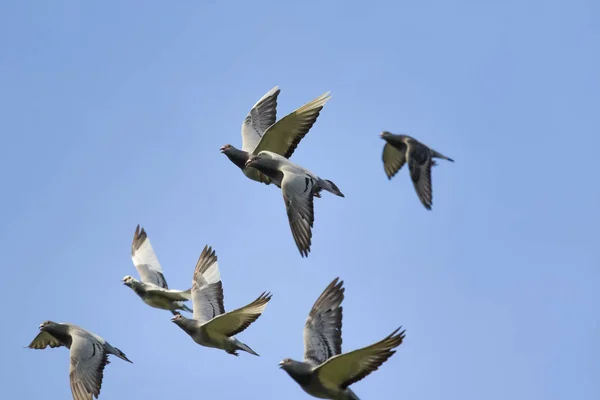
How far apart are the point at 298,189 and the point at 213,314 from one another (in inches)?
173

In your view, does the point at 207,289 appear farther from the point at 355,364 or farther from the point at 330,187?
the point at 355,364

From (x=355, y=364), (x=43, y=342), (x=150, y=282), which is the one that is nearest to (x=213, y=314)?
(x=150, y=282)

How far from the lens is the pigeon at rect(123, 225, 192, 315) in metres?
31.2

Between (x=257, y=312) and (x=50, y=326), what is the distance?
21.4 feet

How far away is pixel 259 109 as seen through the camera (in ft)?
110

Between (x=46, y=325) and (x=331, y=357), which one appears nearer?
(x=331, y=357)

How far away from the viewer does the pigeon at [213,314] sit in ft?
85.5

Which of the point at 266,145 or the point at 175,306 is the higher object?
the point at 266,145

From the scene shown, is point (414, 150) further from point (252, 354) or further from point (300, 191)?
point (252, 354)

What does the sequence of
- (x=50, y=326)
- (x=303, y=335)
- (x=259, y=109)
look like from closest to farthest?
(x=303, y=335)
(x=50, y=326)
(x=259, y=109)

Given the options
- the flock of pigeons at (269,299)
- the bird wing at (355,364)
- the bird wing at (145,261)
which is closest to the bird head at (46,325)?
the flock of pigeons at (269,299)

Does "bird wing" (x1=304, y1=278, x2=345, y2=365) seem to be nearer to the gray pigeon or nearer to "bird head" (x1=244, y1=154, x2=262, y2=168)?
"bird head" (x1=244, y1=154, x2=262, y2=168)

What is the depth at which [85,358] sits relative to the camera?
1126 inches

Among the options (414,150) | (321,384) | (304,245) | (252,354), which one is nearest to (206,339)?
(252,354)
